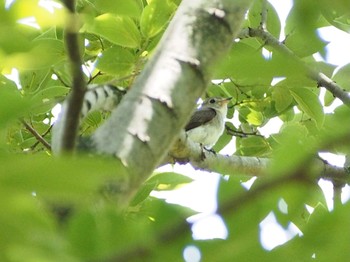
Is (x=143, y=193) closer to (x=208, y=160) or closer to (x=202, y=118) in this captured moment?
(x=208, y=160)

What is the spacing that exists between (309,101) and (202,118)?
3.79 m

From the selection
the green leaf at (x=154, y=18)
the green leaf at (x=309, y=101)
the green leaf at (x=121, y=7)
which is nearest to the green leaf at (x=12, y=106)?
the green leaf at (x=121, y=7)

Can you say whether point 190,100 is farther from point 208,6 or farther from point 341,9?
point 341,9

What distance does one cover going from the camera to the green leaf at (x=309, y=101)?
3.18 m

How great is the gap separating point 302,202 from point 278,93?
299 cm

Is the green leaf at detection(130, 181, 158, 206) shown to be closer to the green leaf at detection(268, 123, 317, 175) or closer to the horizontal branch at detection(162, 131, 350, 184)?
the horizontal branch at detection(162, 131, 350, 184)

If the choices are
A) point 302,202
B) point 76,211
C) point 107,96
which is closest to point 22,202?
point 76,211

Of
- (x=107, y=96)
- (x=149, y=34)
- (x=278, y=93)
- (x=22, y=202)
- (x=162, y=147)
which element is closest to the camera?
(x=22, y=202)

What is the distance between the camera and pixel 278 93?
11.5ft

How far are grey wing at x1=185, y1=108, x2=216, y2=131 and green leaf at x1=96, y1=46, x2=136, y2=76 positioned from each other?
4.39 meters

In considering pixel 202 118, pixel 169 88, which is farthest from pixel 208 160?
pixel 202 118

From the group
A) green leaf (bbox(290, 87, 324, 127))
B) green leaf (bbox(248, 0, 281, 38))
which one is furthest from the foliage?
green leaf (bbox(248, 0, 281, 38))

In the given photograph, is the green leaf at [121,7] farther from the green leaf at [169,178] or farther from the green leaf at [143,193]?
the green leaf at [169,178]

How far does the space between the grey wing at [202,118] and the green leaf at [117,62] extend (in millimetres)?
4386
